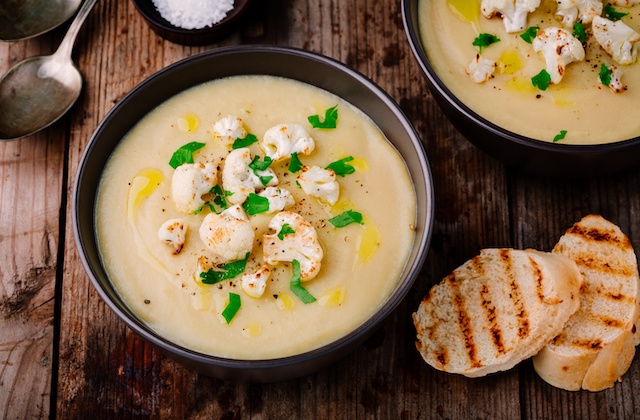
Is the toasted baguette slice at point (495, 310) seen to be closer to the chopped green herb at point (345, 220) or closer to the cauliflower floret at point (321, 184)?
the chopped green herb at point (345, 220)

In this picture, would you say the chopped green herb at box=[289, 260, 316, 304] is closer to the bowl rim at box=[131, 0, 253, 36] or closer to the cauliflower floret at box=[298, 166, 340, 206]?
the cauliflower floret at box=[298, 166, 340, 206]

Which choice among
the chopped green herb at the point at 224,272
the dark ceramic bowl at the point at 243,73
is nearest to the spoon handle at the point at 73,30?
the dark ceramic bowl at the point at 243,73

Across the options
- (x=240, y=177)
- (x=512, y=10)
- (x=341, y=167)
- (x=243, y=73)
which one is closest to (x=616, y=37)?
(x=512, y=10)

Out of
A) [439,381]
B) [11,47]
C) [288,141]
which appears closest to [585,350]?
[439,381]

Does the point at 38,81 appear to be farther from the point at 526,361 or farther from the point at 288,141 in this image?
the point at 526,361

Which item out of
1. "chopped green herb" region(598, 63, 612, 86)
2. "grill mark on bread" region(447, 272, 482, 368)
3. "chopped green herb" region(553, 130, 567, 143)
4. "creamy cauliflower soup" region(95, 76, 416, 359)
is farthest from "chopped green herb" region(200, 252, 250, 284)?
"chopped green herb" region(598, 63, 612, 86)
